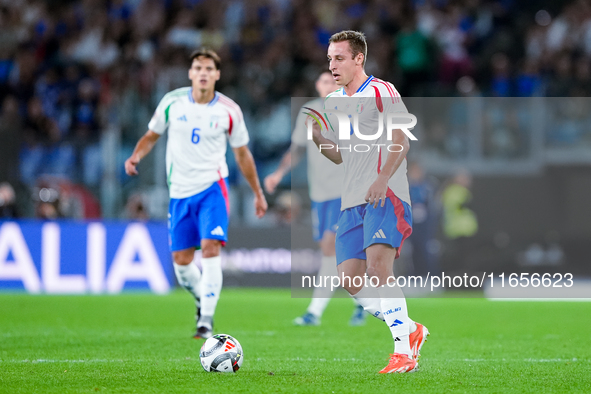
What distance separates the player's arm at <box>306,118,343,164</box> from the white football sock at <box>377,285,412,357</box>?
0.99 metres

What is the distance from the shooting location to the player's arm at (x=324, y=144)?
19.1 feet

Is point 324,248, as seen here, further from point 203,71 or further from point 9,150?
point 9,150

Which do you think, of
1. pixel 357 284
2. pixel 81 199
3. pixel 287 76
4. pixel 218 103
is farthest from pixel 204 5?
pixel 357 284

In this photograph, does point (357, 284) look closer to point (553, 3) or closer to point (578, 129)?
point (578, 129)

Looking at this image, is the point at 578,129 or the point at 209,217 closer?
the point at 209,217

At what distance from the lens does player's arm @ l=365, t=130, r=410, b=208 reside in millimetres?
5594

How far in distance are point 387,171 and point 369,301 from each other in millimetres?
1126

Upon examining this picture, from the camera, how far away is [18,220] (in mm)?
14516

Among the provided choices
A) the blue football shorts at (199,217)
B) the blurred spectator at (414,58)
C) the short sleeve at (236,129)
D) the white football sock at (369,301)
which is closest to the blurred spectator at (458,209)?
the blurred spectator at (414,58)

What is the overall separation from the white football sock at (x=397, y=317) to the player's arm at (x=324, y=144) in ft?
3.24

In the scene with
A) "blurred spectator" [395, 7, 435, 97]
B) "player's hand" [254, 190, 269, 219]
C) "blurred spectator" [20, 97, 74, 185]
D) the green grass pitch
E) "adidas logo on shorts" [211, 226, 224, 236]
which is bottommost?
the green grass pitch

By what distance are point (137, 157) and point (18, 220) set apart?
288 inches

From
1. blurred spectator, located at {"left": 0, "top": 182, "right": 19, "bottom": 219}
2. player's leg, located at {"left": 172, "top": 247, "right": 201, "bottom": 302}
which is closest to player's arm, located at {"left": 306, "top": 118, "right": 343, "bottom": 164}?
player's leg, located at {"left": 172, "top": 247, "right": 201, "bottom": 302}

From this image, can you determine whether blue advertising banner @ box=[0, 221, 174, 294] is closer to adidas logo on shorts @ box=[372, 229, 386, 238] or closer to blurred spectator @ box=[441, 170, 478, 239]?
blurred spectator @ box=[441, 170, 478, 239]
